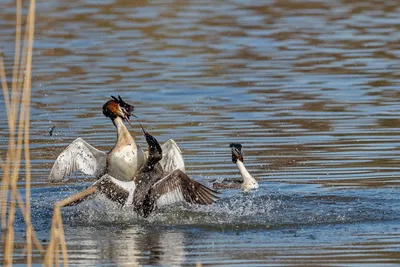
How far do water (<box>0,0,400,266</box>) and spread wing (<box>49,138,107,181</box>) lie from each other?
0.30m

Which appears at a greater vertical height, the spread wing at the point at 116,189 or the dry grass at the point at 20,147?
the dry grass at the point at 20,147

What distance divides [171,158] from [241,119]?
13.6 ft

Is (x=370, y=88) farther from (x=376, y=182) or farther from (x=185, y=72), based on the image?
(x=376, y=182)

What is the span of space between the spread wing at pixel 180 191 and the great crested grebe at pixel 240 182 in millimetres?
1284

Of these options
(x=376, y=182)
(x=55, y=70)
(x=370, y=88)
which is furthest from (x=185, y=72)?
(x=376, y=182)

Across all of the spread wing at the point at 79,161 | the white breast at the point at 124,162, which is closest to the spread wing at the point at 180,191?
the white breast at the point at 124,162

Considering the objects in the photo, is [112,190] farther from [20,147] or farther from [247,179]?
[20,147]

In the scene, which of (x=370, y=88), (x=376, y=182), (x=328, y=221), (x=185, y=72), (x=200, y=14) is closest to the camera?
(x=328, y=221)

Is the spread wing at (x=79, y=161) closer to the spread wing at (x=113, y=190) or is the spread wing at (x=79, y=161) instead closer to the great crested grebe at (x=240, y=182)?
the spread wing at (x=113, y=190)

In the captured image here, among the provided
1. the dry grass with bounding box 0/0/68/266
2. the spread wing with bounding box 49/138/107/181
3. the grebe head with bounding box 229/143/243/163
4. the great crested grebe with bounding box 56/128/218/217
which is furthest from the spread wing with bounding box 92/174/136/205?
the dry grass with bounding box 0/0/68/266

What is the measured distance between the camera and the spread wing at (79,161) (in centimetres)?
1066

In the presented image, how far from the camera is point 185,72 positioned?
18.7 m

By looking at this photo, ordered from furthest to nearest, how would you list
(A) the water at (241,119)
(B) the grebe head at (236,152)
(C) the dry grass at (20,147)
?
(B) the grebe head at (236,152) → (A) the water at (241,119) → (C) the dry grass at (20,147)

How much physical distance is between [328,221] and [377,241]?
965mm
